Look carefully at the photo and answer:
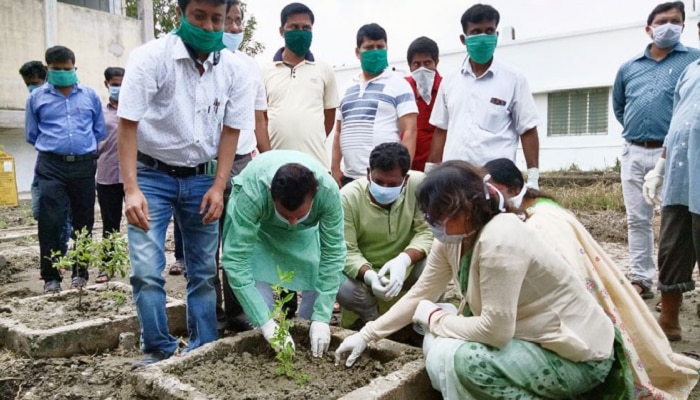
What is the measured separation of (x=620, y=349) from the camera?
222 cm

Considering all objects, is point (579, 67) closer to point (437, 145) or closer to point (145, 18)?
point (145, 18)

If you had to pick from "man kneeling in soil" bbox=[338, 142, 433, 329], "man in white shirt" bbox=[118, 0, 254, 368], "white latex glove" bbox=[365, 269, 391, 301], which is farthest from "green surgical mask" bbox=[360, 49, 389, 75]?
"white latex glove" bbox=[365, 269, 391, 301]

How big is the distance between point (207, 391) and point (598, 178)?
9.97 meters

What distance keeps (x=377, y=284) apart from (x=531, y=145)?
148 cm

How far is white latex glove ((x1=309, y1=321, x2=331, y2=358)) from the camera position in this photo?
2.75 metres

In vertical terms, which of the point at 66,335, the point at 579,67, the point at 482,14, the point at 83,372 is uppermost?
the point at 579,67

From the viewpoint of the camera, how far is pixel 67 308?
142 inches

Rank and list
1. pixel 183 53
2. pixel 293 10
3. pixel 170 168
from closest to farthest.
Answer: pixel 183 53 < pixel 170 168 < pixel 293 10

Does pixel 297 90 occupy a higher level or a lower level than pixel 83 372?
higher

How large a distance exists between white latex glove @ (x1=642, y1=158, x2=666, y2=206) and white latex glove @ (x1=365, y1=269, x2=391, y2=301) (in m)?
1.78

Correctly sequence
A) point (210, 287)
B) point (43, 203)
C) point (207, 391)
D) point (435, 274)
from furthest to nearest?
point (43, 203), point (210, 287), point (435, 274), point (207, 391)

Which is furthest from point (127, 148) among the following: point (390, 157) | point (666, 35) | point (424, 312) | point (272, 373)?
point (666, 35)

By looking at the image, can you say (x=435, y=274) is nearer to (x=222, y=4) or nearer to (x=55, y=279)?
(x=222, y=4)

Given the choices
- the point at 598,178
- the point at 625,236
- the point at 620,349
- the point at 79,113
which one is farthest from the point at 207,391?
the point at 598,178
